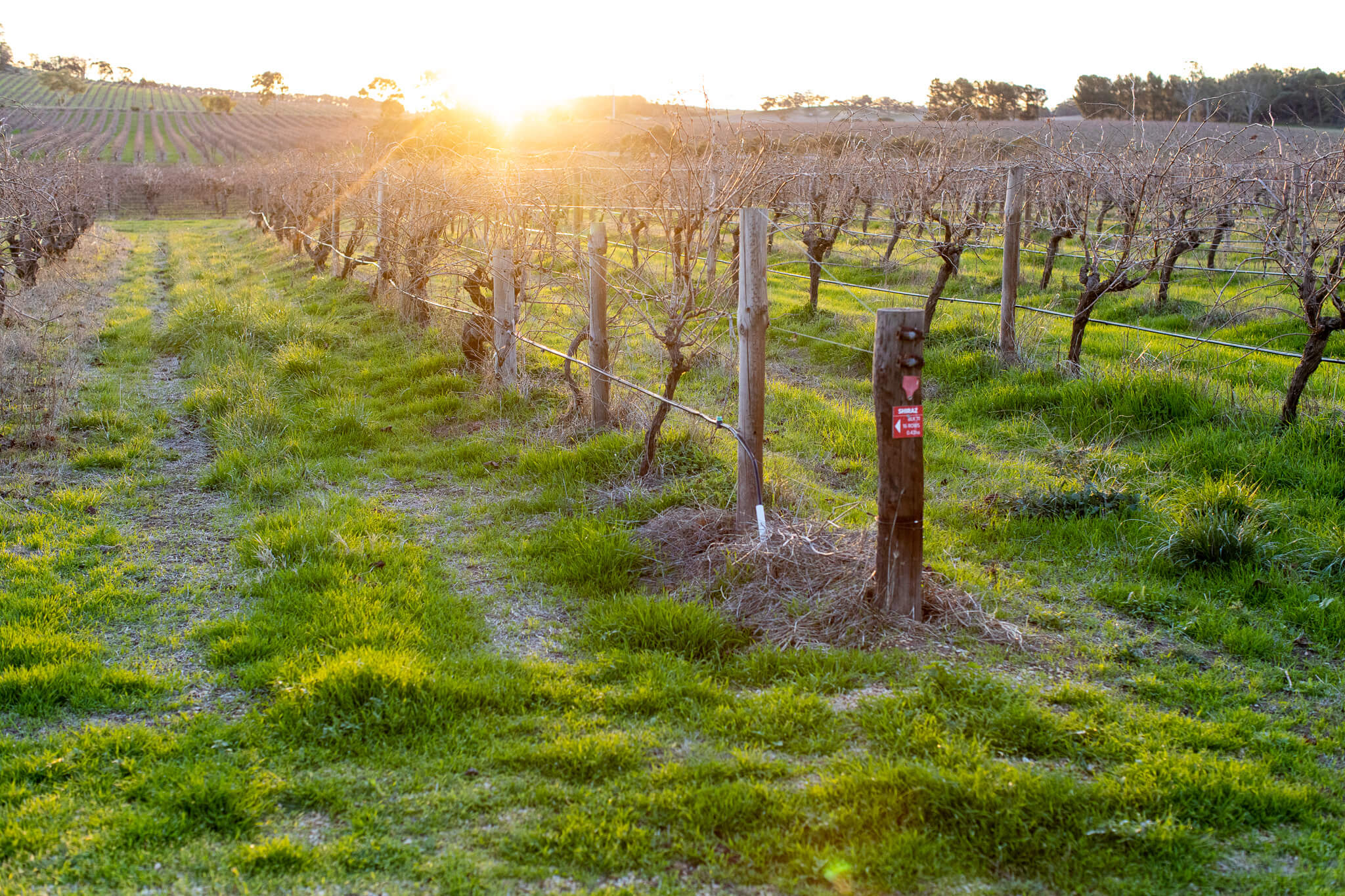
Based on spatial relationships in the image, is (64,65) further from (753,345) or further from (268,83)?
(753,345)

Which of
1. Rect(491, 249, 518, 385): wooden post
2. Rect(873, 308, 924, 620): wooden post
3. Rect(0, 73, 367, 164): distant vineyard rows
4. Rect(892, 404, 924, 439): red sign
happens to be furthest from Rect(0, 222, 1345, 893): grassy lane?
Rect(0, 73, 367, 164): distant vineyard rows

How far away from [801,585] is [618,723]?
4.51 feet

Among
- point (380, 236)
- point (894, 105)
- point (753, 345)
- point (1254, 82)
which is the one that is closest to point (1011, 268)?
point (894, 105)

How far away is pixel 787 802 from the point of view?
297cm

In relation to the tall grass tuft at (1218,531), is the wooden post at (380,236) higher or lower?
higher

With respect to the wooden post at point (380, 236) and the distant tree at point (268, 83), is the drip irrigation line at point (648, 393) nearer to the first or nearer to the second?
the wooden post at point (380, 236)

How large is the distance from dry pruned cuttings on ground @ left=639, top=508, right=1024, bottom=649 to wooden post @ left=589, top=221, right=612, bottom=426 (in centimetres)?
214

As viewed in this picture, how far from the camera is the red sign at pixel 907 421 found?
13.1ft

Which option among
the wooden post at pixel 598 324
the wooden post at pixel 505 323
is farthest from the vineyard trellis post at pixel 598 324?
the wooden post at pixel 505 323

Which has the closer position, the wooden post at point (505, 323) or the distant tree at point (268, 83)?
the wooden post at point (505, 323)

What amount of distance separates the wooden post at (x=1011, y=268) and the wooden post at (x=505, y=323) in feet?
15.3

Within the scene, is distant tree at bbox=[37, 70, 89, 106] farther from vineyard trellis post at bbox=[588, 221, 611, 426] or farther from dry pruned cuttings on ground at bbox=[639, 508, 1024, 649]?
dry pruned cuttings on ground at bbox=[639, 508, 1024, 649]

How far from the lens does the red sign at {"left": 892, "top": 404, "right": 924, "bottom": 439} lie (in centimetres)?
400

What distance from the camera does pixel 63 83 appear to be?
3285 inches
